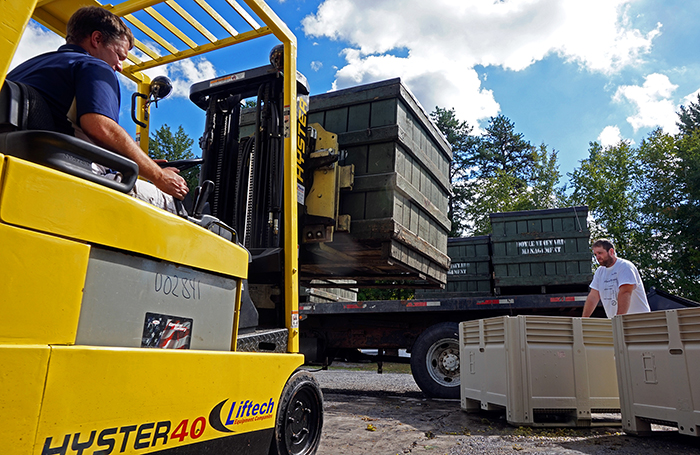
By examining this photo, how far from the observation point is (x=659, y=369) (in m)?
4.26

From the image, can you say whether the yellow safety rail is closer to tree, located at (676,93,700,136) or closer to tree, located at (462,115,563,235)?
tree, located at (462,115,563,235)

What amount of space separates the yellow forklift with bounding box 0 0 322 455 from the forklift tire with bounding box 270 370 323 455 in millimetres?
→ 11

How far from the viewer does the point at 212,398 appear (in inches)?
89.0

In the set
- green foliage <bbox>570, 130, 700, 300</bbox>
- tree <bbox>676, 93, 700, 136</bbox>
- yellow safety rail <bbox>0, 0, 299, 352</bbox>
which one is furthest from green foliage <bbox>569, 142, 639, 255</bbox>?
yellow safety rail <bbox>0, 0, 299, 352</bbox>

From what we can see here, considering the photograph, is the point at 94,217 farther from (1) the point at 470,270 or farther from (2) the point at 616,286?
(1) the point at 470,270

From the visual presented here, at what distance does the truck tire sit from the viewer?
23.6 ft

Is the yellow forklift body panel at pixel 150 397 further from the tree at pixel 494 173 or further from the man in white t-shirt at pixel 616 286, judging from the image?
the tree at pixel 494 173

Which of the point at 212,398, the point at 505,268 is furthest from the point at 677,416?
the point at 505,268

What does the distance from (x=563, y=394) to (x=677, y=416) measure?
104 cm

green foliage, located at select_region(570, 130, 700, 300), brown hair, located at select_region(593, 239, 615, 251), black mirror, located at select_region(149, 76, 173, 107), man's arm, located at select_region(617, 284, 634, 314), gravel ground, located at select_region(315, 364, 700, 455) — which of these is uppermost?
green foliage, located at select_region(570, 130, 700, 300)

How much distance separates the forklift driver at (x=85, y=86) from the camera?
6.67ft

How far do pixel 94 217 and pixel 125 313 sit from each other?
1.30 ft

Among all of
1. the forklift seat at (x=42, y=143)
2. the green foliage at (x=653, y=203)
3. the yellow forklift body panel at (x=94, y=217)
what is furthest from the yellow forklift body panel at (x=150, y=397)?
the green foliage at (x=653, y=203)

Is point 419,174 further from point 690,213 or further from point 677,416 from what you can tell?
point 690,213
